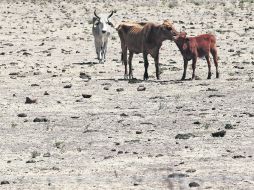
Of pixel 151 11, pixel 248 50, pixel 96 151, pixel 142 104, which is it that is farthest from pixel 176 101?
pixel 151 11

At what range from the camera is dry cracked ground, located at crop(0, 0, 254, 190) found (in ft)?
34.2

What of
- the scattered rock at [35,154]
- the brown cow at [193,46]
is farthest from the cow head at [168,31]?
the scattered rock at [35,154]

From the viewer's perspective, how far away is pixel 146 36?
70.1 feet

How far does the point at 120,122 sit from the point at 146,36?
667cm

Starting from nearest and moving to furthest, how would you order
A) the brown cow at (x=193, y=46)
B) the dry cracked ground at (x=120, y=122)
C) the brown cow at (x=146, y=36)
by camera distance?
the dry cracked ground at (x=120, y=122) < the brown cow at (x=193, y=46) < the brown cow at (x=146, y=36)

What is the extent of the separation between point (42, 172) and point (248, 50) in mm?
19105

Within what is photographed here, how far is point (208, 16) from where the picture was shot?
46531 mm

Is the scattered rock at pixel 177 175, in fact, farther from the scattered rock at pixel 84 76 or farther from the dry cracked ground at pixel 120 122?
the scattered rock at pixel 84 76

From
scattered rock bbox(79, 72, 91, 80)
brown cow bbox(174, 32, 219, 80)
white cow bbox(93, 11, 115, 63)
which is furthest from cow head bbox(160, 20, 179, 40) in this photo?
white cow bbox(93, 11, 115, 63)

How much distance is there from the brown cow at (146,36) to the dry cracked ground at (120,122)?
0.74 m

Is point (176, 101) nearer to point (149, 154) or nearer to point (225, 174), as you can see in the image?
point (149, 154)

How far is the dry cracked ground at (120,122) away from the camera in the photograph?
1043cm

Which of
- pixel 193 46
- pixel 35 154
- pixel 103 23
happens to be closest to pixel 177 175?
pixel 35 154

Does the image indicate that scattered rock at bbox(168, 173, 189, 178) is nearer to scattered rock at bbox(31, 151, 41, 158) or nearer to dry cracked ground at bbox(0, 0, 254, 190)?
dry cracked ground at bbox(0, 0, 254, 190)
